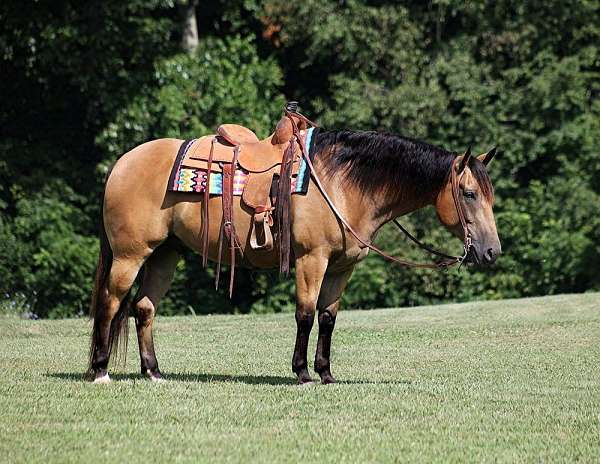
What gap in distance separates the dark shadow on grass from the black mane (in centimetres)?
154

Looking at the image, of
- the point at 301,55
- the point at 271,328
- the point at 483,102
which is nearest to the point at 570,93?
the point at 483,102

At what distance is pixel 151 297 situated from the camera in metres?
10.0

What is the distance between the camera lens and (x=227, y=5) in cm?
2439

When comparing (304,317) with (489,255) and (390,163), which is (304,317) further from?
(489,255)

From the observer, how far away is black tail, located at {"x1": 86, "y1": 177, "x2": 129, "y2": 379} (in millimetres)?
9750

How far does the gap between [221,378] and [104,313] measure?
108cm

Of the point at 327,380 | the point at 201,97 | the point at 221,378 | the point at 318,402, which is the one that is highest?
the point at 318,402

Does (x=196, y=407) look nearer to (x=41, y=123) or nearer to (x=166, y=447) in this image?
(x=166, y=447)

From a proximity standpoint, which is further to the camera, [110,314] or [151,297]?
[151,297]

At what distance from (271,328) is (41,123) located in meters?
10.1

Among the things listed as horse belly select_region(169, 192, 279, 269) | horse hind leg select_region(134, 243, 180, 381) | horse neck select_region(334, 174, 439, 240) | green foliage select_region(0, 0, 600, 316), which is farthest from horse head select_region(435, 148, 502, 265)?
green foliage select_region(0, 0, 600, 316)

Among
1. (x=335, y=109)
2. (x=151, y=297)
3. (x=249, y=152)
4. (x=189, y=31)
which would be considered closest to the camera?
(x=249, y=152)

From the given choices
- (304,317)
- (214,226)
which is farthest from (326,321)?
(214,226)

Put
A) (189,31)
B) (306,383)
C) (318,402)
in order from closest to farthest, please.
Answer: (318,402) < (306,383) < (189,31)
